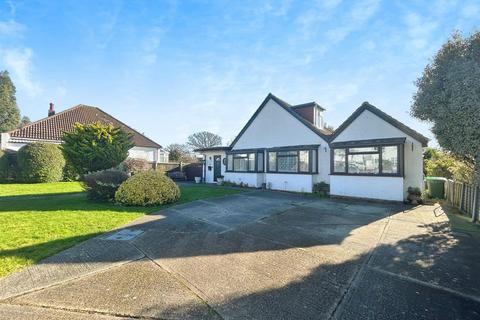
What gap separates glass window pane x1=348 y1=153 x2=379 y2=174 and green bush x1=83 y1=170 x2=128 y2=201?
11.4 m

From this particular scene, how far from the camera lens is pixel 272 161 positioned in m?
17.2

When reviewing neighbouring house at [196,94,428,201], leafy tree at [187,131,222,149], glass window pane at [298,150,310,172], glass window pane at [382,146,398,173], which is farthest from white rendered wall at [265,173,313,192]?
leafy tree at [187,131,222,149]

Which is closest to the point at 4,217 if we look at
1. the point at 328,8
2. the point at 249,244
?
the point at 249,244

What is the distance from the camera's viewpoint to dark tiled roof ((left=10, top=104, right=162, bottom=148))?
22.6 meters

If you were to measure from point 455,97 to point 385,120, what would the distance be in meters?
4.92

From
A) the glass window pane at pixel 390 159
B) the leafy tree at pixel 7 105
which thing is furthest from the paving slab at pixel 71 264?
the leafy tree at pixel 7 105

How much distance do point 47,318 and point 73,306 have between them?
0.29 meters

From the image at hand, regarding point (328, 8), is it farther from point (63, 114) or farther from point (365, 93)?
point (63, 114)

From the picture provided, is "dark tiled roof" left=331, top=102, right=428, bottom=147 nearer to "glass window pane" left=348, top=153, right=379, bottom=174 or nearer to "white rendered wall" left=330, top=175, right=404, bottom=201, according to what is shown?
"glass window pane" left=348, top=153, right=379, bottom=174

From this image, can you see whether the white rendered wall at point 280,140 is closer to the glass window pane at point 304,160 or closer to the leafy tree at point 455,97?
the glass window pane at point 304,160

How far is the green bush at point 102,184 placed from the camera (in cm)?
1097

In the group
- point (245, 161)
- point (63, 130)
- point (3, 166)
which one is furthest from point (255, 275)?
point (63, 130)

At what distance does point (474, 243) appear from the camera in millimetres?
5902

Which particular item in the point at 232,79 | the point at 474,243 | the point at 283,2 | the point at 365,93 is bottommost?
the point at 474,243
